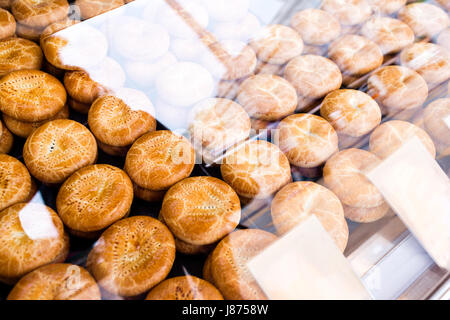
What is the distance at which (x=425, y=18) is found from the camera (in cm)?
282

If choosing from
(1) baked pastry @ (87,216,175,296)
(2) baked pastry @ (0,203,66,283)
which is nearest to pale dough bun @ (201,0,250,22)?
(1) baked pastry @ (87,216,175,296)

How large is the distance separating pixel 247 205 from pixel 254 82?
0.90 metres

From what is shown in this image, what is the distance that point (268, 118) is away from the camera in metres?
2.21

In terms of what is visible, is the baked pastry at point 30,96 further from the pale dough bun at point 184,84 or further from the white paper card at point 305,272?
the white paper card at point 305,272

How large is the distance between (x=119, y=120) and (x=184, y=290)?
109 cm

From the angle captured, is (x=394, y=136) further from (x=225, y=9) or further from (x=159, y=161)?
(x=225, y=9)

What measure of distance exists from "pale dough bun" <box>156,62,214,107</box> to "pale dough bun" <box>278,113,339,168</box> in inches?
23.3

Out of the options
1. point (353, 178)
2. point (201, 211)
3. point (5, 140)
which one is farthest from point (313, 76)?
point (5, 140)

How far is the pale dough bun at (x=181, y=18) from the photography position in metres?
2.38

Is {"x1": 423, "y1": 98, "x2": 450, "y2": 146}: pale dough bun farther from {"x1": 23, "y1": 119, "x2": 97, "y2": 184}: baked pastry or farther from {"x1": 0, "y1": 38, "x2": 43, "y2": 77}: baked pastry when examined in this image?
{"x1": 0, "y1": 38, "x2": 43, "y2": 77}: baked pastry

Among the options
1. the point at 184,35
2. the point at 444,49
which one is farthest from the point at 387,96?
the point at 184,35

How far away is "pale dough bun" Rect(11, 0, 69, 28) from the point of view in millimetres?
2141

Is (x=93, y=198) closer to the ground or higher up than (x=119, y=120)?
closer to the ground
